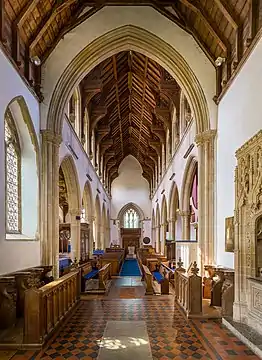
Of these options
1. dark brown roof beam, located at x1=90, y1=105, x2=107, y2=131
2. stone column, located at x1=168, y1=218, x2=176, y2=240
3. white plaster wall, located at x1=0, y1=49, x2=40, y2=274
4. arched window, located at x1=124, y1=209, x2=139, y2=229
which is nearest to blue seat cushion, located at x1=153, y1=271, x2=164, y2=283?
stone column, located at x1=168, y1=218, x2=176, y2=240

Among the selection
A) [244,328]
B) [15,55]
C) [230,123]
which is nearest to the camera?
[244,328]

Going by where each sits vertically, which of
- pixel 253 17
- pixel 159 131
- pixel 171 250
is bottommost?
pixel 171 250

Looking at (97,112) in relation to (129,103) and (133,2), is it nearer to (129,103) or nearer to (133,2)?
(129,103)

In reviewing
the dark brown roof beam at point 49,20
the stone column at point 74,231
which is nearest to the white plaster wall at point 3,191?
the dark brown roof beam at point 49,20

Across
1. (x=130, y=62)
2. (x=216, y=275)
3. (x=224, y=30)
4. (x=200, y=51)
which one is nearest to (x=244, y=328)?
(x=216, y=275)

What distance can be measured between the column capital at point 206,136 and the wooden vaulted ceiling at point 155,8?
2.91 ft

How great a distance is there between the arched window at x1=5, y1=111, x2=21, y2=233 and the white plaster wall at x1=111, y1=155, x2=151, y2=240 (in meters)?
20.9

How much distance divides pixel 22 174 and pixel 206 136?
4170 millimetres

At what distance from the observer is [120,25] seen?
356 inches

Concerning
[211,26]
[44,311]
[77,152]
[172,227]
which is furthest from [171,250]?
[44,311]

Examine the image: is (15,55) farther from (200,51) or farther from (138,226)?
(138,226)

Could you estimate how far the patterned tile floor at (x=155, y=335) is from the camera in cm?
474

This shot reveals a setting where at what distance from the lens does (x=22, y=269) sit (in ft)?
24.1

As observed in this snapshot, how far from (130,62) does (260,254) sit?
33.7ft
